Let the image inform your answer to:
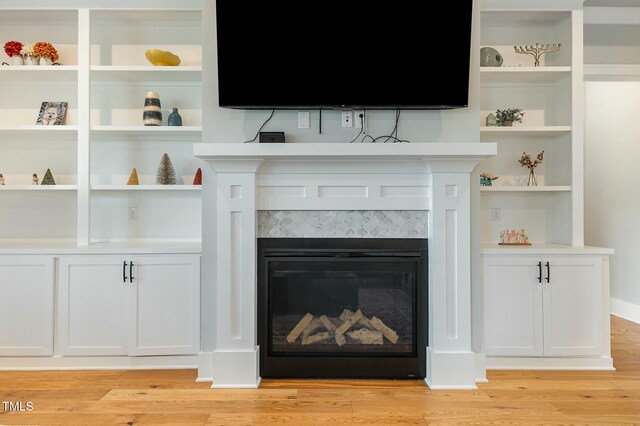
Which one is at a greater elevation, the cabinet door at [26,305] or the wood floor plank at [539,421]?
the cabinet door at [26,305]

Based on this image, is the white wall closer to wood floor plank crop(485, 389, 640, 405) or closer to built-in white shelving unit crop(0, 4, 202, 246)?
wood floor plank crop(485, 389, 640, 405)

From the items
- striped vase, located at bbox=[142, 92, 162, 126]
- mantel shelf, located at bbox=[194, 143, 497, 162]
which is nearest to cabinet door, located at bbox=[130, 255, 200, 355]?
mantel shelf, located at bbox=[194, 143, 497, 162]

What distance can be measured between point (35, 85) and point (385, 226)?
2.88 meters

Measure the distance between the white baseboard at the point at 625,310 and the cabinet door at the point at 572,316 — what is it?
5.20 ft

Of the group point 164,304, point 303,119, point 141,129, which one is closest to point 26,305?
point 164,304

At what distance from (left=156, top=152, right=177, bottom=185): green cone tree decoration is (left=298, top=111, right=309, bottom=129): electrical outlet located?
1158 mm

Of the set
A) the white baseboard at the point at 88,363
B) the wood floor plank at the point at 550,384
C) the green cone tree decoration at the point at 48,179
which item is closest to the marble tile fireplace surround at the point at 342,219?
the wood floor plank at the point at 550,384

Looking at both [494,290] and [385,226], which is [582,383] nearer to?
[494,290]

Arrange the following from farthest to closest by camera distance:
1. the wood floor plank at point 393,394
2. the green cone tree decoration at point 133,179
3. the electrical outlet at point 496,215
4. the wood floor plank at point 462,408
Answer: the electrical outlet at point 496,215, the green cone tree decoration at point 133,179, the wood floor plank at point 393,394, the wood floor plank at point 462,408

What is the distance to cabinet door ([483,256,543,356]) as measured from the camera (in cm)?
279

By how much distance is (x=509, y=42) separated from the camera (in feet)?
11.3

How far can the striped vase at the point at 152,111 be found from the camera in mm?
3141

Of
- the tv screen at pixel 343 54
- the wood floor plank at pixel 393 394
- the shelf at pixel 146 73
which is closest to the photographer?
the wood floor plank at pixel 393 394

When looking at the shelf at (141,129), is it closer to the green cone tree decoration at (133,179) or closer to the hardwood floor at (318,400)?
the green cone tree decoration at (133,179)
